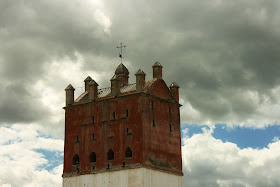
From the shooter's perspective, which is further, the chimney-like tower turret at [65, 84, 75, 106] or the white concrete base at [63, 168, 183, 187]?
the chimney-like tower turret at [65, 84, 75, 106]

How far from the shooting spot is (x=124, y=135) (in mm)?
60062

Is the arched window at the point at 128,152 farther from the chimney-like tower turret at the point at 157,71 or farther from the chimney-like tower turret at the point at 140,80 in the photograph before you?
the chimney-like tower turret at the point at 157,71

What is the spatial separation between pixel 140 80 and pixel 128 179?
9.42 meters

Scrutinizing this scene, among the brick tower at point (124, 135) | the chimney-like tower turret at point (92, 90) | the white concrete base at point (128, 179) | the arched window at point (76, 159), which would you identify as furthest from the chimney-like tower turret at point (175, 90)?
the arched window at point (76, 159)

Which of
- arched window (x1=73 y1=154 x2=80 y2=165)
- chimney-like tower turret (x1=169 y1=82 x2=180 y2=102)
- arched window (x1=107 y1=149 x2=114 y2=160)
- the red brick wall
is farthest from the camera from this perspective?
chimney-like tower turret (x1=169 y1=82 x2=180 y2=102)

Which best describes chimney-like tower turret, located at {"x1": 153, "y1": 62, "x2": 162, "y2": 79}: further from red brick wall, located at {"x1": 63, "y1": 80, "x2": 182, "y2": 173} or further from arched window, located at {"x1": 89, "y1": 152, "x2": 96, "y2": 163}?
arched window, located at {"x1": 89, "y1": 152, "x2": 96, "y2": 163}

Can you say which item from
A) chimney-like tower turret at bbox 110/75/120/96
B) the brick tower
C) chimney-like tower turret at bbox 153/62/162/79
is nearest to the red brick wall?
the brick tower

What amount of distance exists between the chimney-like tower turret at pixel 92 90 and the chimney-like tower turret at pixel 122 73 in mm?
2533

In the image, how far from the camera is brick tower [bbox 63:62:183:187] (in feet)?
194

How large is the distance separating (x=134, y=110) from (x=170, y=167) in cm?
657

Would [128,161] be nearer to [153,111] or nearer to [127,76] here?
[153,111]

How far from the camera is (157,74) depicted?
207 ft

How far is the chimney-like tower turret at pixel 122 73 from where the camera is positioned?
211 feet

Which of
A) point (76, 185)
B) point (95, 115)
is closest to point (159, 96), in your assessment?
point (95, 115)
